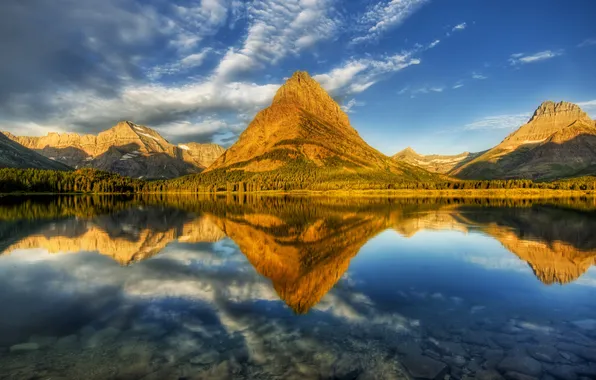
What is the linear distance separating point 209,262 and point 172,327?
56.5 ft

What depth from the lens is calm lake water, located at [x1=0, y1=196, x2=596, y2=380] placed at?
48.0 feet

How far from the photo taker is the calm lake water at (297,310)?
14.6m

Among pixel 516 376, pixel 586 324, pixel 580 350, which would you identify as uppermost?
pixel 516 376

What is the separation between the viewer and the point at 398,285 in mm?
27469

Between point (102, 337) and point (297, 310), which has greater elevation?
point (102, 337)

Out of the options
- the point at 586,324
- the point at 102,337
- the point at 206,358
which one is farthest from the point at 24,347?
the point at 586,324

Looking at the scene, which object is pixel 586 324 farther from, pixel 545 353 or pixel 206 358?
pixel 206 358

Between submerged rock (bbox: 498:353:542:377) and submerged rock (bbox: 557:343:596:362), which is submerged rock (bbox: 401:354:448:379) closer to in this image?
submerged rock (bbox: 498:353:542:377)

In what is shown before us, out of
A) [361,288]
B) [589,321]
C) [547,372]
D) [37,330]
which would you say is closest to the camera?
[547,372]

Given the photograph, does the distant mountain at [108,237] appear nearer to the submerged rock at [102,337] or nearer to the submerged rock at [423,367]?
the submerged rock at [102,337]

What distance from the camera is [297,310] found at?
2173 centimetres

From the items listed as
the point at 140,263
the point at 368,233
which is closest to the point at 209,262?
the point at 140,263

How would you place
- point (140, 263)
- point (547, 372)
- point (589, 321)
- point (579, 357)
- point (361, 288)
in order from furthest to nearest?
point (140, 263) < point (361, 288) < point (589, 321) < point (579, 357) < point (547, 372)

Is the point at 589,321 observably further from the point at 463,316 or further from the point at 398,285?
the point at 398,285
